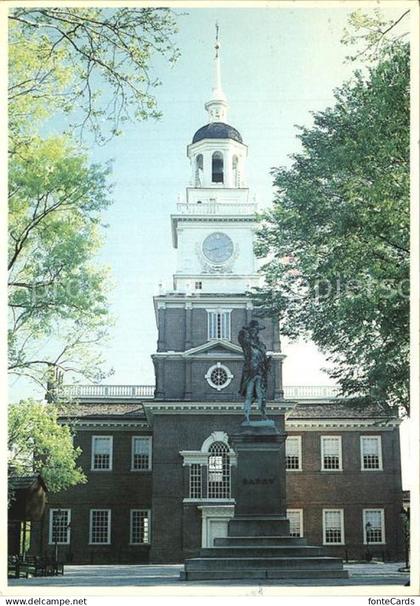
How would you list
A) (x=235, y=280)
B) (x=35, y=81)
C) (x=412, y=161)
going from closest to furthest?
→ (x=412, y=161), (x=35, y=81), (x=235, y=280)

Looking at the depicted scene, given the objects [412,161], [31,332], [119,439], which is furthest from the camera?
[119,439]

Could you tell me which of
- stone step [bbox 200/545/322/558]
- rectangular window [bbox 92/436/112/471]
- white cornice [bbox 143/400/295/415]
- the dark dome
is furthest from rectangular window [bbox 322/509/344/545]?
stone step [bbox 200/545/322/558]

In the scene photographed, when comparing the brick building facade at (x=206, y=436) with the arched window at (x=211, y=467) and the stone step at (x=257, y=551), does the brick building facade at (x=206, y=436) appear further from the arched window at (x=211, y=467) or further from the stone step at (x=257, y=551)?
the stone step at (x=257, y=551)

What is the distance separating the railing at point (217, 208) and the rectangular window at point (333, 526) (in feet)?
48.0

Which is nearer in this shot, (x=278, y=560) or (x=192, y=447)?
(x=278, y=560)

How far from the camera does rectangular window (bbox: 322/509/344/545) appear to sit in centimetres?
4178

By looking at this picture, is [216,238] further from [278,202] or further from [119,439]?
[278,202]

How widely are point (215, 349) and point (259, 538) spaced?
1987 cm

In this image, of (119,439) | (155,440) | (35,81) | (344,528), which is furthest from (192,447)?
(35,81)

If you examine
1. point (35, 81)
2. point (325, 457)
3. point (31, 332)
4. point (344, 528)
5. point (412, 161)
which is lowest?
point (344, 528)

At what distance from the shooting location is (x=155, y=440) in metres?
37.7

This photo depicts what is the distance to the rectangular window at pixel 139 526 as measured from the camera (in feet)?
136

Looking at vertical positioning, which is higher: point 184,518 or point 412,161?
point 412,161
